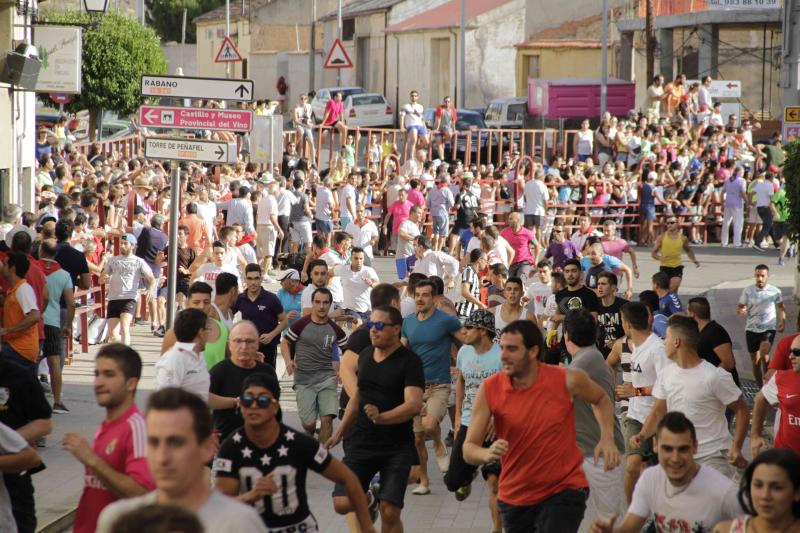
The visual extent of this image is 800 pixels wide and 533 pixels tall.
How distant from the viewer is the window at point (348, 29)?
5781cm

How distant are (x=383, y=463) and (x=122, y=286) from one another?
8.69 meters

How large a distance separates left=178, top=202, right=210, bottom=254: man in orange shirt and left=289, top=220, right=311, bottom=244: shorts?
6169 millimetres

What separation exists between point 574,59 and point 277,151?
87.3ft

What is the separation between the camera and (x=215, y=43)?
67.1 metres

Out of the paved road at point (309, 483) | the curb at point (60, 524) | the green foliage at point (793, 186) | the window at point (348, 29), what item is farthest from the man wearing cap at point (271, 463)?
the window at point (348, 29)

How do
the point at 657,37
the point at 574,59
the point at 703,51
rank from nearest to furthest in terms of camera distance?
the point at 703,51, the point at 657,37, the point at 574,59

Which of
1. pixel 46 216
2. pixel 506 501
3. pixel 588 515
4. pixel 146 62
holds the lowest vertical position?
pixel 588 515

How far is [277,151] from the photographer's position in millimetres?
26594

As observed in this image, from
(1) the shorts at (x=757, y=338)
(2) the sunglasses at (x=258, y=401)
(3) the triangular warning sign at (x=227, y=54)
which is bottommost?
(1) the shorts at (x=757, y=338)

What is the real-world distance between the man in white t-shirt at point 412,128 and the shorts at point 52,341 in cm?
2137

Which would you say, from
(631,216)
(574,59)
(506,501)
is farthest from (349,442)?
(574,59)

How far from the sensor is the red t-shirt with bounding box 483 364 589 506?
7.02m

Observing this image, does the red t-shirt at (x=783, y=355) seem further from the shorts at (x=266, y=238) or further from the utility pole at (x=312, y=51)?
the utility pole at (x=312, y=51)

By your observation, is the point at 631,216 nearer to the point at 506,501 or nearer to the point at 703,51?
the point at 703,51
